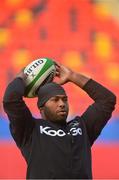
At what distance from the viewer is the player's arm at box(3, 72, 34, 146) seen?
2469mm

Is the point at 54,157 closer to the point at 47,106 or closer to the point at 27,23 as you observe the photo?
the point at 47,106

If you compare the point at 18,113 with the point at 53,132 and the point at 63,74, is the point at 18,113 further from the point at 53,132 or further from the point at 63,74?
the point at 63,74

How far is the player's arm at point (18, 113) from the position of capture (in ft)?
8.10

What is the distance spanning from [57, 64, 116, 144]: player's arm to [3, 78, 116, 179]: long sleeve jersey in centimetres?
8

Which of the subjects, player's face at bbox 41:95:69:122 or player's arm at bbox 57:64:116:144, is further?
player's arm at bbox 57:64:116:144

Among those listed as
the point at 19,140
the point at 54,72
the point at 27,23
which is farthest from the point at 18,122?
the point at 27,23

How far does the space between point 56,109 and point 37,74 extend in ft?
1.07

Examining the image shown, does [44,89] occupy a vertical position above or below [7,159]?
above

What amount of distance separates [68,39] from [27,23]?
37 cm

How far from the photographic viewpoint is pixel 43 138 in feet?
8.14

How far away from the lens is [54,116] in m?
2.53

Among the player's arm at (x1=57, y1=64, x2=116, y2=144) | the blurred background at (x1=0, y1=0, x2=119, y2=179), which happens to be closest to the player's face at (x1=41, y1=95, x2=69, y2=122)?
the player's arm at (x1=57, y1=64, x2=116, y2=144)

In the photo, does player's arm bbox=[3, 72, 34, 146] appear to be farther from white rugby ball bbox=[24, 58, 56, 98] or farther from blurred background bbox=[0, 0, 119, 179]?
blurred background bbox=[0, 0, 119, 179]

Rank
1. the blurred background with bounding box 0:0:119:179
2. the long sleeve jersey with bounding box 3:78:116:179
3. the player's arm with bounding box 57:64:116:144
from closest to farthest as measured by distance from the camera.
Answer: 1. the long sleeve jersey with bounding box 3:78:116:179
2. the player's arm with bounding box 57:64:116:144
3. the blurred background with bounding box 0:0:119:179
